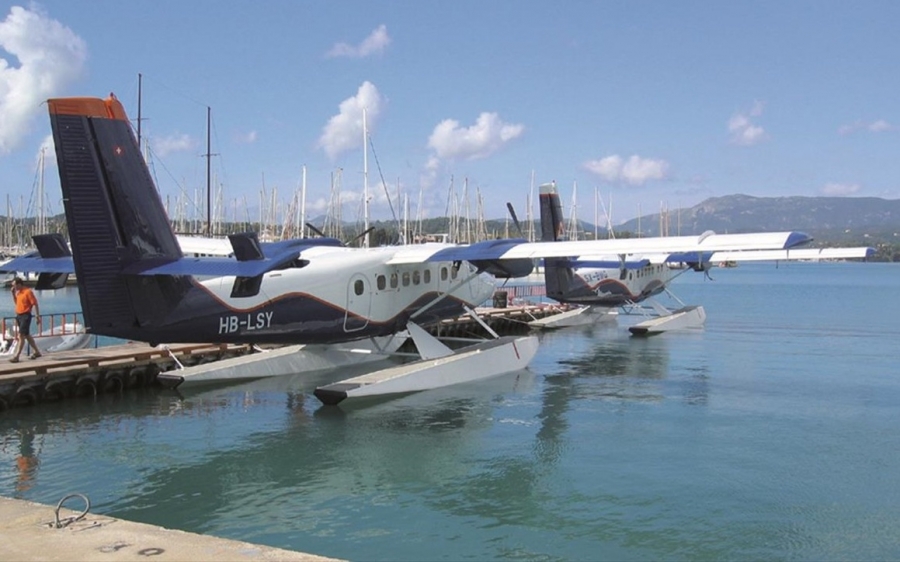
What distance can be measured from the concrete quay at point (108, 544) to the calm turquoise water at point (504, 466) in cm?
199

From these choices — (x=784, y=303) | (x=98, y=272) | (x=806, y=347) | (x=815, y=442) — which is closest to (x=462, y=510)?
(x=98, y=272)

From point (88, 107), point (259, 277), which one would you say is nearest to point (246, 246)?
point (259, 277)

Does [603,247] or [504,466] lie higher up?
[603,247]

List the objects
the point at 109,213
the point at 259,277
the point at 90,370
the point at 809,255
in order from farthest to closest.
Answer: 1. the point at 809,255
2. the point at 90,370
3. the point at 109,213
4. the point at 259,277

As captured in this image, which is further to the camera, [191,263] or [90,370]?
[90,370]

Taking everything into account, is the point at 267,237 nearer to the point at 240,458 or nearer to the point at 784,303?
the point at 784,303

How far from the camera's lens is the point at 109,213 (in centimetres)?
1116

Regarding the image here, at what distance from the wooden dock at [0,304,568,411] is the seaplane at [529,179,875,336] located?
35.8 feet

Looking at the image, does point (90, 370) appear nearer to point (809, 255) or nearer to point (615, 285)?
point (809, 255)

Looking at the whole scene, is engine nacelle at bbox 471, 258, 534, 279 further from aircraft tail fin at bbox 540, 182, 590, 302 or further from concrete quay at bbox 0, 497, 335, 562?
concrete quay at bbox 0, 497, 335, 562

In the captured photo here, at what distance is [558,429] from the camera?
13.9 m

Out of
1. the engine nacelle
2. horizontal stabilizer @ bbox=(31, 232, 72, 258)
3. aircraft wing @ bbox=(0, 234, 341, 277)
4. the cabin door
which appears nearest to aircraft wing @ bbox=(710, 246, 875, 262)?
the engine nacelle

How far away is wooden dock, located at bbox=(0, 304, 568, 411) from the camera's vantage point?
1490cm

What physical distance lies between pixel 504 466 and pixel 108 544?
20.9 ft
